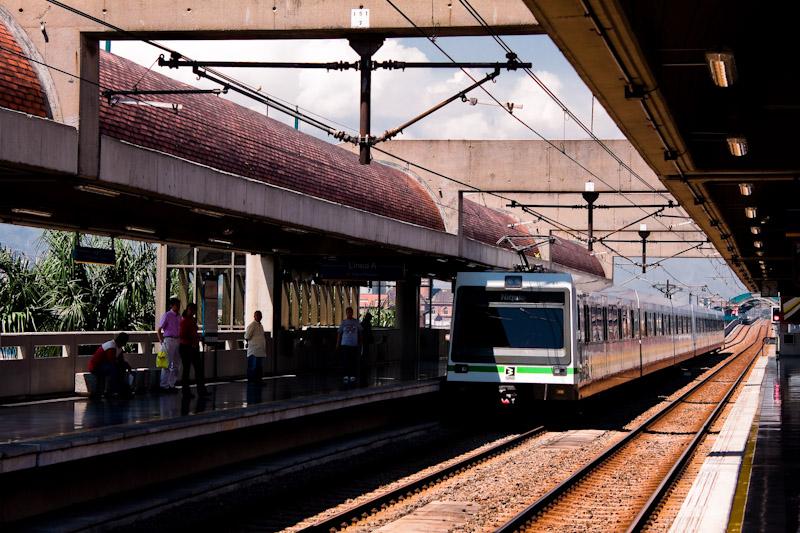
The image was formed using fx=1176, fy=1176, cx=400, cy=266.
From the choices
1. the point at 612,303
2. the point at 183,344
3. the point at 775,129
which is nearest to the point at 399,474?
the point at 183,344

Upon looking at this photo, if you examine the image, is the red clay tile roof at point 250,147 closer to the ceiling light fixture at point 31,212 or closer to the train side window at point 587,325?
the ceiling light fixture at point 31,212

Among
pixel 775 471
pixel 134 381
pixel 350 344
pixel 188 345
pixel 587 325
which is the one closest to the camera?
pixel 775 471

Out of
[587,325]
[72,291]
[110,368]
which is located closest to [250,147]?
[110,368]

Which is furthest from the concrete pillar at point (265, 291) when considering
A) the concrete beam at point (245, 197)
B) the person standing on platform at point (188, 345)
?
the person standing on platform at point (188, 345)

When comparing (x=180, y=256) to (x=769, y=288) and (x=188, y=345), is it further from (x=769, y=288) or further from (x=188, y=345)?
(x=769, y=288)

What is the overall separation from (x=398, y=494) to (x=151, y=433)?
3.01m

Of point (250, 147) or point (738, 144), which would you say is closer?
point (738, 144)

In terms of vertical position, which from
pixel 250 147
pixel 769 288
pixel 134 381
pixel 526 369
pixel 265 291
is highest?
pixel 250 147

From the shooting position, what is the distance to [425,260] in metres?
28.1

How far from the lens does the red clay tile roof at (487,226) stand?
31703mm

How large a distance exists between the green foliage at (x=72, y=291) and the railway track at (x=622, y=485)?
19741mm

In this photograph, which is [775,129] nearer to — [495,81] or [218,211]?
[495,81]

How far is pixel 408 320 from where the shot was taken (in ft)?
100

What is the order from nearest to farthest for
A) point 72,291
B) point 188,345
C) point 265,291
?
point 188,345, point 265,291, point 72,291
